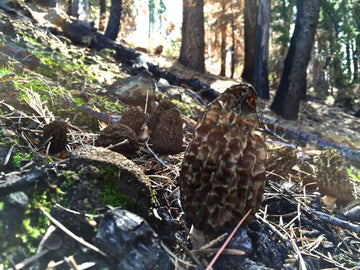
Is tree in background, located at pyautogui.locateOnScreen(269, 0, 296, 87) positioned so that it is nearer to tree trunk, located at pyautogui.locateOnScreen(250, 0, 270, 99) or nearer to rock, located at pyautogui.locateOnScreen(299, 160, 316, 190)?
tree trunk, located at pyautogui.locateOnScreen(250, 0, 270, 99)

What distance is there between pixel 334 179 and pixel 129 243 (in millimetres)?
2064

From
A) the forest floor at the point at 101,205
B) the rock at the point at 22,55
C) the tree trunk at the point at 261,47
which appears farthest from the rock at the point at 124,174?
the tree trunk at the point at 261,47

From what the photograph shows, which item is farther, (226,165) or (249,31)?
(249,31)

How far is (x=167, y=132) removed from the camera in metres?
2.44

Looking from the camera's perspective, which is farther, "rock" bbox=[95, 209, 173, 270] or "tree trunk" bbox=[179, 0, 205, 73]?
"tree trunk" bbox=[179, 0, 205, 73]

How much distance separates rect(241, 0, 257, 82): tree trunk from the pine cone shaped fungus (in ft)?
32.1

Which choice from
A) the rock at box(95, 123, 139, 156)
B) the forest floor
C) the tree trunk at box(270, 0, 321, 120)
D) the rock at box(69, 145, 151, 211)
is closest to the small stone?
the forest floor

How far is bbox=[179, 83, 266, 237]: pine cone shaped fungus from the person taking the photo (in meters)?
1.36

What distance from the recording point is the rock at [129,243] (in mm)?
1192

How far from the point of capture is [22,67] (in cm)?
320

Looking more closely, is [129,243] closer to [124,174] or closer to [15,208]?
[124,174]

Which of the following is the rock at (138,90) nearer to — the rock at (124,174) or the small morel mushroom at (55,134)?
the small morel mushroom at (55,134)

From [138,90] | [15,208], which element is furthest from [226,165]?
[138,90]

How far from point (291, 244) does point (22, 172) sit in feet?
4.74
